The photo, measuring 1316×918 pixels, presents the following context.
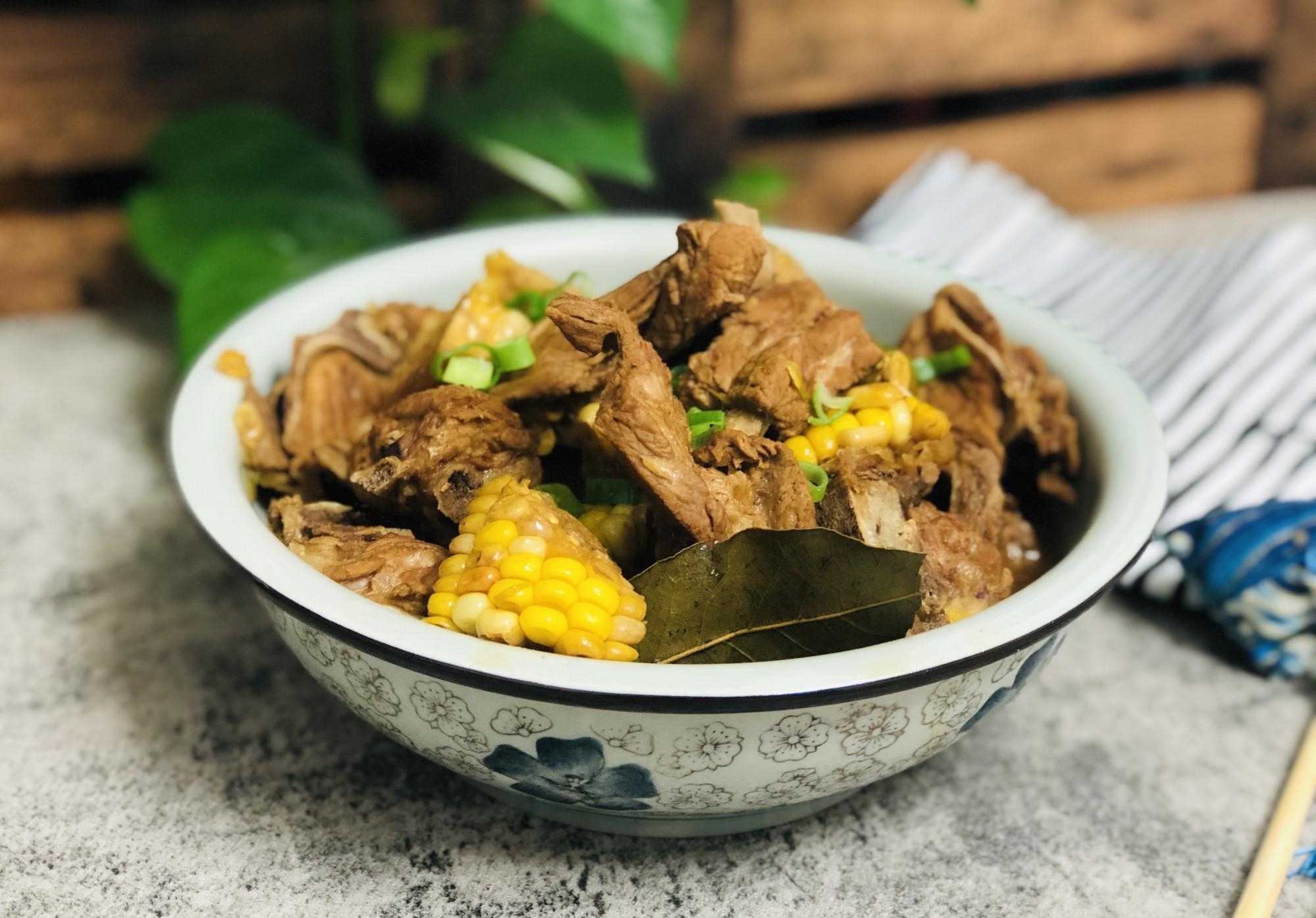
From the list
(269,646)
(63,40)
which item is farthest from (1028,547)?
(63,40)

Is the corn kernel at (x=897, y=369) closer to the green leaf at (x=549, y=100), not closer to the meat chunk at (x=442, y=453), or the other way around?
the meat chunk at (x=442, y=453)

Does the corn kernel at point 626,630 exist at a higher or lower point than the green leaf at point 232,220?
higher

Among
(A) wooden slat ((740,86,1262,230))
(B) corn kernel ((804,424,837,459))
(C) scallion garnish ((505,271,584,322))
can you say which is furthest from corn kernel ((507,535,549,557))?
(A) wooden slat ((740,86,1262,230))

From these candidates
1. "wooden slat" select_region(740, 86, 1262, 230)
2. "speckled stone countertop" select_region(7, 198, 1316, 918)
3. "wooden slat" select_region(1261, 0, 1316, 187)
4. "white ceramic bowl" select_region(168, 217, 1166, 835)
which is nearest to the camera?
"white ceramic bowl" select_region(168, 217, 1166, 835)

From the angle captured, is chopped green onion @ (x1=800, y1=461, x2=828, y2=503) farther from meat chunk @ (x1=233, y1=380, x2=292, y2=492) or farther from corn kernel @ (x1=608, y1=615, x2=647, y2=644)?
meat chunk @ (x1=233, y1=380, x2=292, y2=492)

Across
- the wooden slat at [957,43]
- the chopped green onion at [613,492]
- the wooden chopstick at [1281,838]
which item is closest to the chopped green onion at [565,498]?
the chopped green onion at [613,492]

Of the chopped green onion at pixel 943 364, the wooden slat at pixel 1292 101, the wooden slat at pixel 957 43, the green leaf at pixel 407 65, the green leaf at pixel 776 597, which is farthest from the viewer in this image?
the wooden slat at pixel 1292 101

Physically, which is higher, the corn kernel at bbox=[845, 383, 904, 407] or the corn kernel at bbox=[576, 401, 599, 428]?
the corn kernel at bbox=[845, 383, 904, 407]

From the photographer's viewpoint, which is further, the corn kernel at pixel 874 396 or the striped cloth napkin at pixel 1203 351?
the striped cloth napkin at pixel 1203 351
